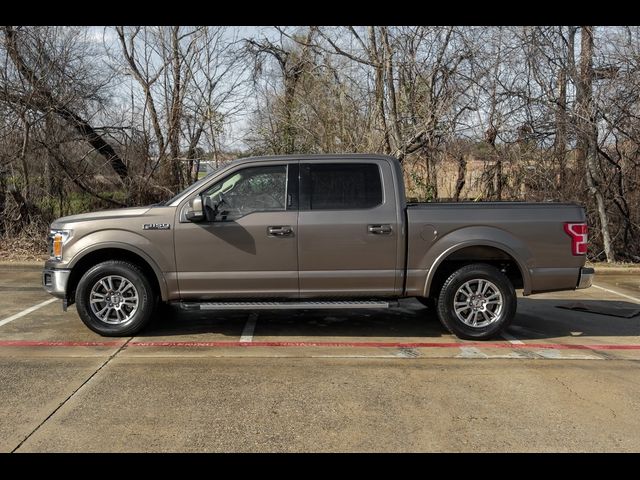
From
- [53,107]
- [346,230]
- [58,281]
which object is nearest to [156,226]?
[58,281]

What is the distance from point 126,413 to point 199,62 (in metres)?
10.9

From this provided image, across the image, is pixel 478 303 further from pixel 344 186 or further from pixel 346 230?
pixel 344 186

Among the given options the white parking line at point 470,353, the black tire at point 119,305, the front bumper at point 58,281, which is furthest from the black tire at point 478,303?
the front bumper at point 58,281

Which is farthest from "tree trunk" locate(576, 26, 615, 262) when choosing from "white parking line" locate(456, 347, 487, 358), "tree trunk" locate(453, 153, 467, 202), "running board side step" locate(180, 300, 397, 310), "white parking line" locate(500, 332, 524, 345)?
"running board side step" locate(180, 300, 397, 310)

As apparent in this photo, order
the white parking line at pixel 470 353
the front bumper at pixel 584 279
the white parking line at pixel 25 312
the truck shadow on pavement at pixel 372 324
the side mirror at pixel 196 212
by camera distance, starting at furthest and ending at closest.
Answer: the white parking line at pixel 25 312
the truck shadow on pavement at pixel 372 324
the front bumper at pixel 584 279
the side mirror at pixel 196 212
the white parking line at pixel 470 353

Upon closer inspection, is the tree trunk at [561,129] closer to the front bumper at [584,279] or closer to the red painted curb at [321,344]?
the front bumper at [584,279]

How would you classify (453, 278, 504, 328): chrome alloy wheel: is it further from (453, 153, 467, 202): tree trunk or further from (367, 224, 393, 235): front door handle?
(453, 153, 467, 202): tree trunk

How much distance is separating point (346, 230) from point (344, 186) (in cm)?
52

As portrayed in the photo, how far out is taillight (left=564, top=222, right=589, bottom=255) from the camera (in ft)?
18.6

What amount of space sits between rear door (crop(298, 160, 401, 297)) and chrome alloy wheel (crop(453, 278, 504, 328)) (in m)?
0.78

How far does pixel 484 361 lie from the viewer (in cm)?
512

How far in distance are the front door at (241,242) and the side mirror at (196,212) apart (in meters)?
0.07

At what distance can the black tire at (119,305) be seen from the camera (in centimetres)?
561

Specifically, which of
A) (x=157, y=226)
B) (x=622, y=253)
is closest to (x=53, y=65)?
(x=157, y=226)
